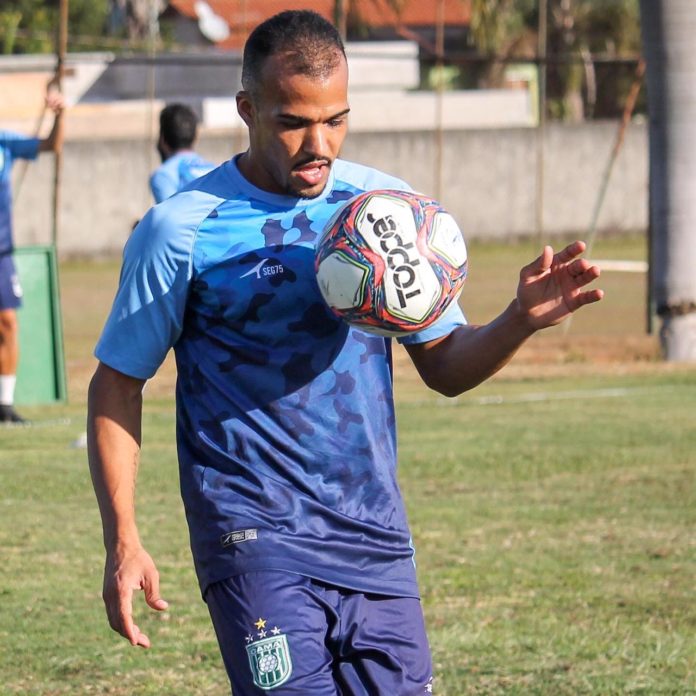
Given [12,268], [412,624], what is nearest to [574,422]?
[12,268]

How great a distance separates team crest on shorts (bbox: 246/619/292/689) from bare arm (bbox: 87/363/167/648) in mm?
228

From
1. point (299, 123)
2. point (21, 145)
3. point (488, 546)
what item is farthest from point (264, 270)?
point (21, 145)

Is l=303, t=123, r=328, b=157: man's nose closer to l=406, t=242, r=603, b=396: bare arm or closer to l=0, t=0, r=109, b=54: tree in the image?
l=406, t=242, r=603, b=396: bare arm

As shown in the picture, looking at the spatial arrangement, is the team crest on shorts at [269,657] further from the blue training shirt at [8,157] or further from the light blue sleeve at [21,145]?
the light blue sleeve at [21,145]

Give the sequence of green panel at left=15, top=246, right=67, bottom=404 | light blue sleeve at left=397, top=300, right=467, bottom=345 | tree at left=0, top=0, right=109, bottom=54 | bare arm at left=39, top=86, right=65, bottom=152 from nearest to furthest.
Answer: light blue sleeve at left=397, top=300, right=467, bottom=345 → bare arm at left=39, top=86, right=65, bottom=152 → green panel at left=15, top=246, right=67, bottom=404 → tree at left=0, top=0, right=109, bottom=54

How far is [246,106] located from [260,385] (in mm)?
676

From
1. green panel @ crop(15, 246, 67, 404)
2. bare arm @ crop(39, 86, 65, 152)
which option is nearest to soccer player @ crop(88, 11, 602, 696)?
bare arm @ crop(39, 86, 65, 152)

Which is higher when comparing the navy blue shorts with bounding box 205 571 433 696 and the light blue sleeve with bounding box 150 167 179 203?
the light blue sleeve with bounding box 150 167 179 203

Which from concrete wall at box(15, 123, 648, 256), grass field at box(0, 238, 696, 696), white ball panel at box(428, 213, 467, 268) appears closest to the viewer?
white ball panel at box(428, 213, 467, 268)

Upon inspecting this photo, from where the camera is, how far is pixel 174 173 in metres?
11.4

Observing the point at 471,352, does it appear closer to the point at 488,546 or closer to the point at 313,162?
the point at 313,162

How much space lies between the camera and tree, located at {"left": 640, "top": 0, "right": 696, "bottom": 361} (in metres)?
15.3

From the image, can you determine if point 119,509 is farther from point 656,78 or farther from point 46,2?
point 46,2

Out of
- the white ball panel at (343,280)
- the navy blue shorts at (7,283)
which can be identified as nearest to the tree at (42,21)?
the navy blue shorts at (7,283)
